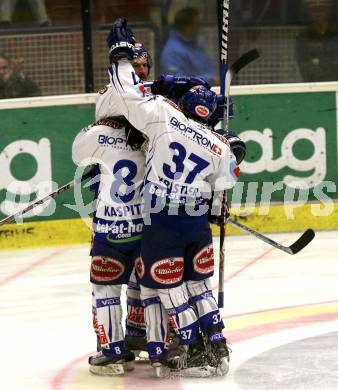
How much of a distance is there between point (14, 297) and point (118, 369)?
256cm

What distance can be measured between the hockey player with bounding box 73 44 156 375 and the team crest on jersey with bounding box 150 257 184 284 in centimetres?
24

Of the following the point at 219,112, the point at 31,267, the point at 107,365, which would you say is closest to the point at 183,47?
the point at 31,267

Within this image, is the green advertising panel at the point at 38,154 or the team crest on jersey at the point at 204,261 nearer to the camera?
the team crest on jersey at the point at 204,261

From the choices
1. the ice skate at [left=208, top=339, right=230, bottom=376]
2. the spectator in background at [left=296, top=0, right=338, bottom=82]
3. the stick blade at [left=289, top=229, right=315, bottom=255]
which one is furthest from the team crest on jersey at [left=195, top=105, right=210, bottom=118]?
the spectator in background at [left=296, top=0, right=338, bottom=82]

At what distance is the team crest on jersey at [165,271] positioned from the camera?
6012 mm

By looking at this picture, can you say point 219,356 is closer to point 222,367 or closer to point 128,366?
point 222,367

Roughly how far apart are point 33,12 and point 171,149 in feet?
16.9

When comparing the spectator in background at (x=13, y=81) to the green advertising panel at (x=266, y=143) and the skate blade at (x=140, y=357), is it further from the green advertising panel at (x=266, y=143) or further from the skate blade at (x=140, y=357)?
the skate blade at (x=140, y=357)

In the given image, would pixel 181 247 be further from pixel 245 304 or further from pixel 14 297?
pixel 14 297

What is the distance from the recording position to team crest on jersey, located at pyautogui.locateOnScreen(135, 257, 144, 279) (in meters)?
6.09

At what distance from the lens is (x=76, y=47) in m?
10.9

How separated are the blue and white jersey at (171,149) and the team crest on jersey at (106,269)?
38 cm

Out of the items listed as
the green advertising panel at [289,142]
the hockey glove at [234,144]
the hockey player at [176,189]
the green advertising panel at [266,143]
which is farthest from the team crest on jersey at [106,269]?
the green advertising panel at [289,142]

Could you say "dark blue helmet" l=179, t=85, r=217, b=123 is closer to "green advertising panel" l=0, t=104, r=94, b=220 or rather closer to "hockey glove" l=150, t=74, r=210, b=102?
"hockey glove" l=150, t=74, r=210, b=102
